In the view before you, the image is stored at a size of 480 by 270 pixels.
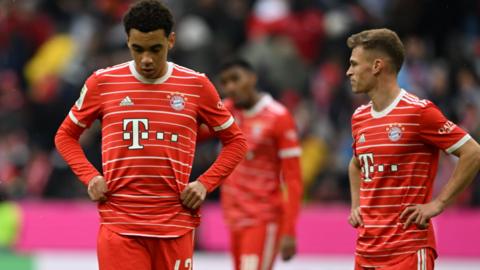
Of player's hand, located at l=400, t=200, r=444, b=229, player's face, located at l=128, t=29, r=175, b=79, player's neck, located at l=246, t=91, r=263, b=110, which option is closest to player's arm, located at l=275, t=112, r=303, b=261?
player's neck, located at l=246, t=91, r=263, b=110

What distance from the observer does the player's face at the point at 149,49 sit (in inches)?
259

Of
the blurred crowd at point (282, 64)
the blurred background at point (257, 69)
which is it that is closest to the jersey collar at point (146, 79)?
the blurred background at point (257, 69)

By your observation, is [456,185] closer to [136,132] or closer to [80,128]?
[136,132]

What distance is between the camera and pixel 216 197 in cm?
1392

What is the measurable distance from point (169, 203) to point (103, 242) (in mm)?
449

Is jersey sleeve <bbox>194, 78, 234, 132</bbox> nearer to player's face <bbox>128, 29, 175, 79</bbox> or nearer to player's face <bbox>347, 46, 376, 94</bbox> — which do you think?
player's face <bbox>128, 29, 175, 79</bbox>

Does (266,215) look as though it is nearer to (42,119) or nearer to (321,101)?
(321,101)

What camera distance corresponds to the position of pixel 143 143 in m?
6.66

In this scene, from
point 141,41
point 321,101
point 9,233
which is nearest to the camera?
point 141,41

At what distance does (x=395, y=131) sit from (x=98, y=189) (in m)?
1.81

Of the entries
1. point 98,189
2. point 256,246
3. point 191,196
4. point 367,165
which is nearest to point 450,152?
point 367,165

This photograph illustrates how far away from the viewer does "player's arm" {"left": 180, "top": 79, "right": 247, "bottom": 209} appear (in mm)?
6834

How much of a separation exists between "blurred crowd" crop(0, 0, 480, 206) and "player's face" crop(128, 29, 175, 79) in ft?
24.4

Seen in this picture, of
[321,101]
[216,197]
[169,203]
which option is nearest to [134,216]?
[169,203]
